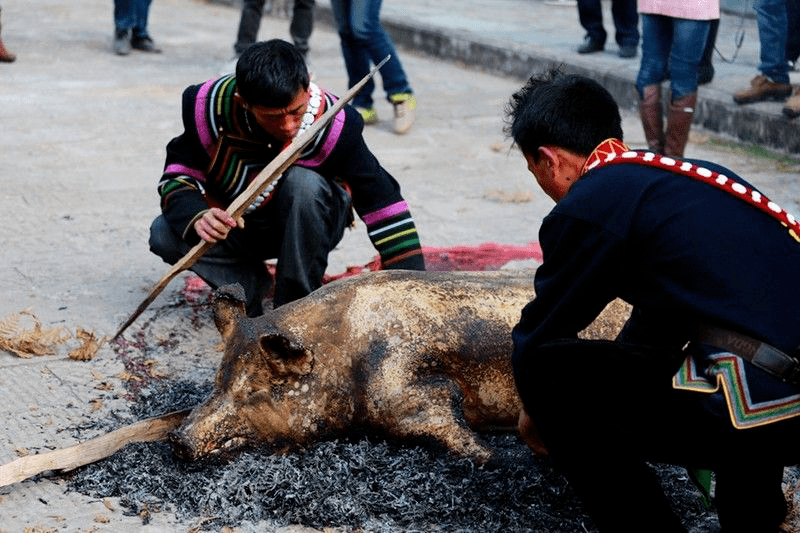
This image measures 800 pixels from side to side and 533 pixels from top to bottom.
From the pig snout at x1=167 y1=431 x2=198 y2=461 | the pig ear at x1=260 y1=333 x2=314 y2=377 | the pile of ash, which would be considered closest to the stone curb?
the pile of ash

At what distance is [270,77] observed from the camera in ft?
13.6

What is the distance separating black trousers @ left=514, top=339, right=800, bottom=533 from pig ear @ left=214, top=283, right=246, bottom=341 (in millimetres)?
1116

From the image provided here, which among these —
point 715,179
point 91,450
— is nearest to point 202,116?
point 91,450

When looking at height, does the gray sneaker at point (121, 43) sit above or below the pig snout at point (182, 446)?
below

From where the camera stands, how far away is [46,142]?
7.88m

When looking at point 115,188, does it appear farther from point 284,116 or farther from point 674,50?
point 674,50

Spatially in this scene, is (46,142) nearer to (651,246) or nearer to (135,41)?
(135,41)

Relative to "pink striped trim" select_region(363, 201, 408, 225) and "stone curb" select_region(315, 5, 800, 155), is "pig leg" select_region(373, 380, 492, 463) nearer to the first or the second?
"pink striped trim" select_region(363, 201, 408, 225)

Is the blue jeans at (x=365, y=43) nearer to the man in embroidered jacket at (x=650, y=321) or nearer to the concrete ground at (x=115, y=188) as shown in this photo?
the concrete ground at (x=115, y=188)

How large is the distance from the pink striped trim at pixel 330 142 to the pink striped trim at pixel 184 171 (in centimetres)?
43

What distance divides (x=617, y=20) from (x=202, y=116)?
6447 mm

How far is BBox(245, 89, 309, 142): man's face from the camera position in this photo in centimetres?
426

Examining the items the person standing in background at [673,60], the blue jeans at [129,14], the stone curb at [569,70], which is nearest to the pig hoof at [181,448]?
the person standing in background at [673,60]

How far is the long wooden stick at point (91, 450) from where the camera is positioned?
346 centimetres
